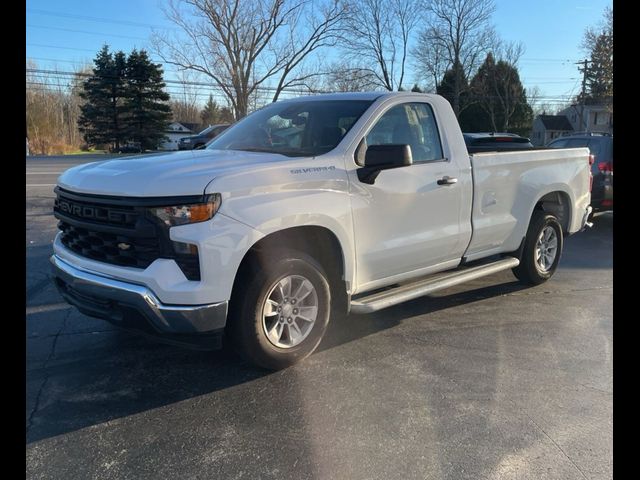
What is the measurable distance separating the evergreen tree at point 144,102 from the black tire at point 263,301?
5146 cm

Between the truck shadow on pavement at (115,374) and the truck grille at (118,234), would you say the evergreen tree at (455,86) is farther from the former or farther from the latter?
the truck grille at (118,234)

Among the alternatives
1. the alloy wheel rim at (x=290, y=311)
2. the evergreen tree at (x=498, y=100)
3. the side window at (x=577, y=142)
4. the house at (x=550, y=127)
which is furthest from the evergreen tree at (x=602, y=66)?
the alloy wheel rim at (x=290, y=311)

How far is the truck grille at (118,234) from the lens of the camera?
3.26 metres

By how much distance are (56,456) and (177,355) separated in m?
1.39

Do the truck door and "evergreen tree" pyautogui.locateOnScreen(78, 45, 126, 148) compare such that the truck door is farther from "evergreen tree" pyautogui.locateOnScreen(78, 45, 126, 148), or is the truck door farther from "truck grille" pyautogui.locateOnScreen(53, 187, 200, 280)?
"evergreen tree" pyautogui.locateOnScreen(78, 45, 126, 148)

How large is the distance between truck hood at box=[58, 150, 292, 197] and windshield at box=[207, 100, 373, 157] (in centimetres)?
43

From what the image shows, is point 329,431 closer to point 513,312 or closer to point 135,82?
point 513,312

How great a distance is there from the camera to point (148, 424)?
3.15 meters

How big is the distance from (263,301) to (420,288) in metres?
1.60

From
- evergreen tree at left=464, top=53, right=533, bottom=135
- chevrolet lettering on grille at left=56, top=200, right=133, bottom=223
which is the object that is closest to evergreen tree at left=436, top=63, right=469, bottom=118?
evergreen tree at left=464, top=53, right=533, bottom=135

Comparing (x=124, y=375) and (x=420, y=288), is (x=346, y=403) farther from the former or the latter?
(x=124, y=375)

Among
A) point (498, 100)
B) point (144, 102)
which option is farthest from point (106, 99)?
point (498, 100)

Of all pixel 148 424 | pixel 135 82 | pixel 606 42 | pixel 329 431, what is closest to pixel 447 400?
pixel 329 431

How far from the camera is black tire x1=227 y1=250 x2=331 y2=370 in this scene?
3.53m
